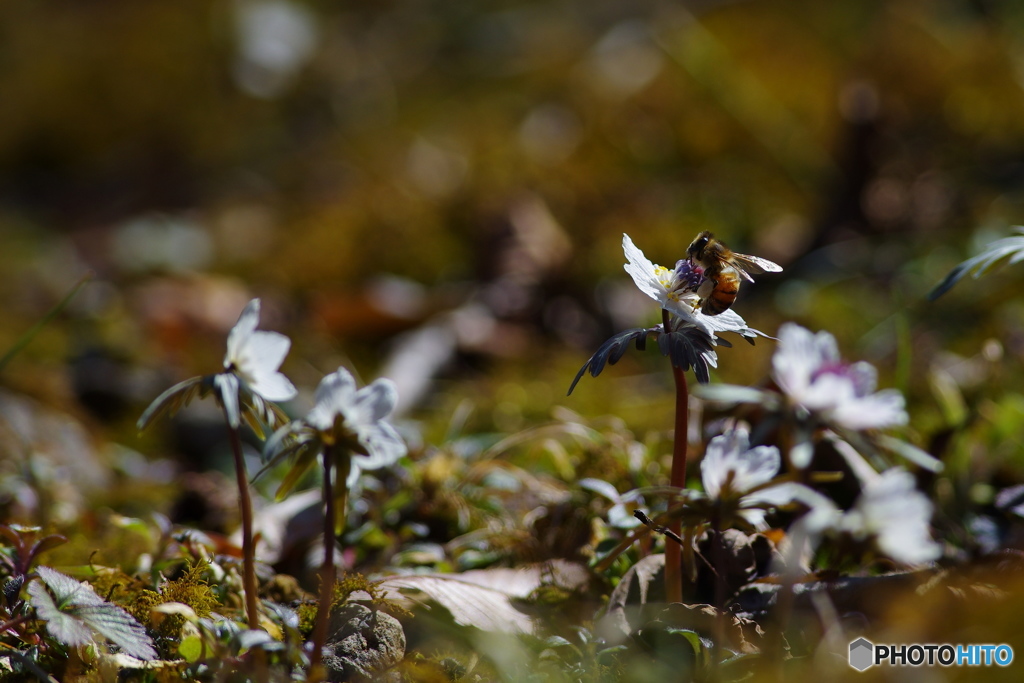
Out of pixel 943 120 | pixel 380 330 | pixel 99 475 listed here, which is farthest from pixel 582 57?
pixel 99 475

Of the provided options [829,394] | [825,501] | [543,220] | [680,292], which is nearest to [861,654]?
[825,501]

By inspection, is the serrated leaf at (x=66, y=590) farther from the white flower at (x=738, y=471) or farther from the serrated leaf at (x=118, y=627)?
the white flower at (x=738, y=471)

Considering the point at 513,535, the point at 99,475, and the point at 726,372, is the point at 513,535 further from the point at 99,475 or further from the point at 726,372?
the point at 99,475

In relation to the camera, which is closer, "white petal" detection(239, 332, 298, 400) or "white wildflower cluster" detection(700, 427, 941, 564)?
"white wildflower cluster" detection(700, 427, 941, 564)

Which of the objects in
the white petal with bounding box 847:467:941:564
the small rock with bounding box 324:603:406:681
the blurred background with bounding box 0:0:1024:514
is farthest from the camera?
the blurred background with bounding box 0:0:1024:514

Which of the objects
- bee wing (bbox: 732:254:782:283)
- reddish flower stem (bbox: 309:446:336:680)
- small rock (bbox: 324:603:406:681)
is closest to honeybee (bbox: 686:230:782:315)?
bee wing (bbox: 732:254:782:283)

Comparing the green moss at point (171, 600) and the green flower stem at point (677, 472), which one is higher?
the green flower stem at point (677, 472)

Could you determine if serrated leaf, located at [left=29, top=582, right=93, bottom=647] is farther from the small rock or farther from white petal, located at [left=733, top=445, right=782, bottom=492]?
Result: white petal, located at [left=733, top=445, right=782, bottom=492]
